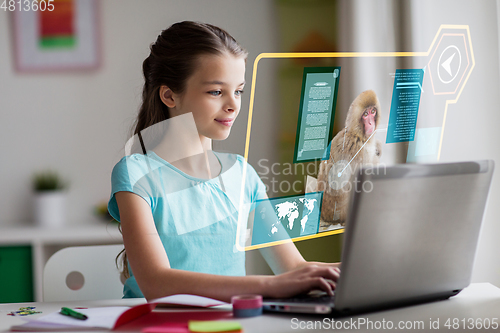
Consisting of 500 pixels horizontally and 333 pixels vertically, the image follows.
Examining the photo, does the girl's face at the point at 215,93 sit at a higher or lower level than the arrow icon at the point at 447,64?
lower

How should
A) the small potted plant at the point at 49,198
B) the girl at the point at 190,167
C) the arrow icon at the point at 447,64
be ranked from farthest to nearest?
the small potted plant at the point at 49,198 → the arrow icon at the point at 447,64 → the girl at the point at 190,167

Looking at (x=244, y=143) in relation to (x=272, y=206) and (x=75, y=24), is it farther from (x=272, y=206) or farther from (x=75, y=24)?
(x=75, y=24)

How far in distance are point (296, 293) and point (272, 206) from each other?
0.24 meters

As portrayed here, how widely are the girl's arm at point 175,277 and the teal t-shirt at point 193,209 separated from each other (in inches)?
2.6

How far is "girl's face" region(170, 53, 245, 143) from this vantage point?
35.3 inches

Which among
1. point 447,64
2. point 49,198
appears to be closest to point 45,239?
point 49,198

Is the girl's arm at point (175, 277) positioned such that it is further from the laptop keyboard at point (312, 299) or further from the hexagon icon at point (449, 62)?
the hexagon icon at point (449, 62)

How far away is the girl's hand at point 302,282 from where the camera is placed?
61 cm

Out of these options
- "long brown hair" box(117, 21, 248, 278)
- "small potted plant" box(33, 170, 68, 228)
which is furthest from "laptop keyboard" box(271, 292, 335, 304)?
"small potted plant" box(33, 170, 68, 228)

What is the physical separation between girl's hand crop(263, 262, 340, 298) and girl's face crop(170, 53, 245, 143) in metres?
0.38

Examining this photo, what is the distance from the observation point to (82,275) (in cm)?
107

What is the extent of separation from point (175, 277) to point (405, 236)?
34 centimetres

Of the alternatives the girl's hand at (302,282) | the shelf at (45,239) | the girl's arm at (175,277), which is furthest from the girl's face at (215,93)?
the shelf at (45,239)

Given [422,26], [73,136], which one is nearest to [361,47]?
[422,26]
